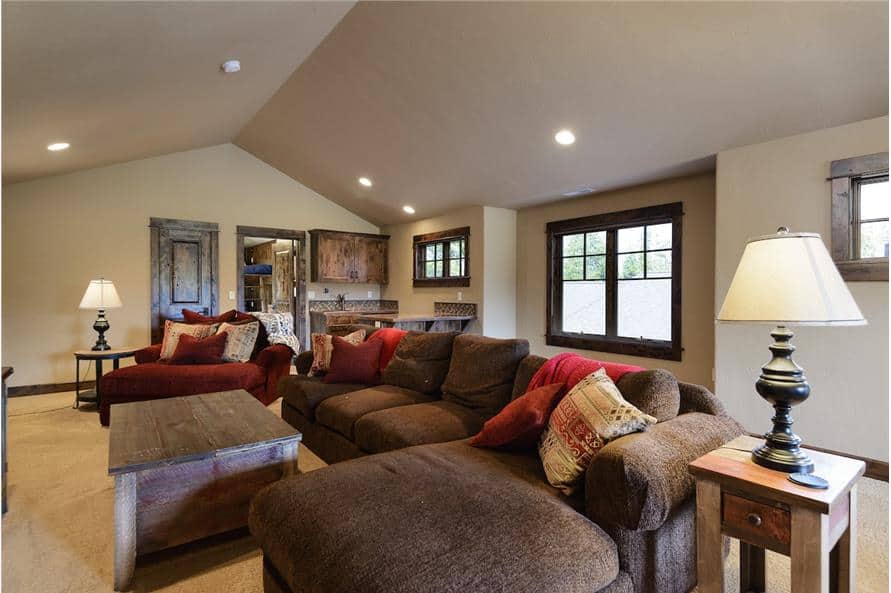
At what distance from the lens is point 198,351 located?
14.1ft

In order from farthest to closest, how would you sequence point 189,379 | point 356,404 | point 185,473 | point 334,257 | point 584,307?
point 334,257 < point 584,307 < point 189,379 < point 356,404 < point 185,473

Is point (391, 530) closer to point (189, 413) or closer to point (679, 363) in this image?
point (189, 413)

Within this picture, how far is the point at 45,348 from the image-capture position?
5426 mm

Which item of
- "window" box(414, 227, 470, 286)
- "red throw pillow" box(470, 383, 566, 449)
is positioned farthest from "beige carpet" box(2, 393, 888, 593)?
"window" box(414, 227, 470, 286)

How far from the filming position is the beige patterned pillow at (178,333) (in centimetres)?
449

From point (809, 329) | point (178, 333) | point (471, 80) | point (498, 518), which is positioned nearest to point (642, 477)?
point (498, 518)

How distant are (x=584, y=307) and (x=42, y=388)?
646 cm

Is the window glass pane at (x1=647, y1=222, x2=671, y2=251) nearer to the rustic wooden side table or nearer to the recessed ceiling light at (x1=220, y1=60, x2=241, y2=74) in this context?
the rustic wooden side table

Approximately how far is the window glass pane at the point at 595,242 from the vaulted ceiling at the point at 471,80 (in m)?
0.64

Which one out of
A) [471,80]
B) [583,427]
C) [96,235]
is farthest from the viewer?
[96,235]

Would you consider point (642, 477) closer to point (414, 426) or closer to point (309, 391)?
point (414, 426)

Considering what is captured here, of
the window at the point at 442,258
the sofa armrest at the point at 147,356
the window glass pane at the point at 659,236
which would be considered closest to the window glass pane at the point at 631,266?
the window glass pane at the point at 659,236

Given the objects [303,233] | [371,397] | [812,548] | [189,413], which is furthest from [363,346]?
[303,233]

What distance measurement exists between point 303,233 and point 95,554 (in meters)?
5.51
